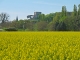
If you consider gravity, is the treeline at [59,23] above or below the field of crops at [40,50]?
above

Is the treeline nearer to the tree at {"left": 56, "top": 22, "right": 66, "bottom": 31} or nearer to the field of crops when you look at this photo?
the tree at {"left": 56, "top": 22, "right": 66, "bottom": 31}

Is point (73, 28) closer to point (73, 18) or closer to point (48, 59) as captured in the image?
point (73, 18)

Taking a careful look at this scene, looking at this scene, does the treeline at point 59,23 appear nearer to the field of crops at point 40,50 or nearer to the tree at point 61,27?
the tree at point 61,27

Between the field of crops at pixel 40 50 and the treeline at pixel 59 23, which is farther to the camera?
the treeline at pixel 59 23

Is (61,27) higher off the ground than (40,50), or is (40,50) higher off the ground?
(61,27)

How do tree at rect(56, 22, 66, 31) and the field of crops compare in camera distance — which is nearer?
the field of crops

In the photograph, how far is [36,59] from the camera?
21.0ft

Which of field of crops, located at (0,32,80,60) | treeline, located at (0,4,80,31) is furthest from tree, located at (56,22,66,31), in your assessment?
field of crops, located at (0,32,80,60)

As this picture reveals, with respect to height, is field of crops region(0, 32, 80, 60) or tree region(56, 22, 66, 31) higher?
tree region(56, 22, 66, 31)

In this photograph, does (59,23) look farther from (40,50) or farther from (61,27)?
(40,50)

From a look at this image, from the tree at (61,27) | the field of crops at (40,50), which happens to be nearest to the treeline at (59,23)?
the tree at (61,27)

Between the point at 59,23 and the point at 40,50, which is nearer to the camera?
the point at 40,50

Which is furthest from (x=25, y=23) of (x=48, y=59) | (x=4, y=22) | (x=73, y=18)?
(x=48, y=59)

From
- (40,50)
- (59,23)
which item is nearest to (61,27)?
(59,23)
